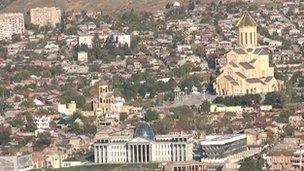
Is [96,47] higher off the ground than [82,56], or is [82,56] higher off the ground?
[96,47]

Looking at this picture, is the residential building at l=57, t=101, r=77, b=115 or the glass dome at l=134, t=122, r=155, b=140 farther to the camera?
the residential building at l=57, t=101, r=77, b=115

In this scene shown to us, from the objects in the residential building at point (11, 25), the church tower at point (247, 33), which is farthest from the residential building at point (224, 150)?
the residential building at point (11, 25)

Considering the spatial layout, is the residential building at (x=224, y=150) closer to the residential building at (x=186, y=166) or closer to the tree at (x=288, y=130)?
the residential building at (x=186, y=166)

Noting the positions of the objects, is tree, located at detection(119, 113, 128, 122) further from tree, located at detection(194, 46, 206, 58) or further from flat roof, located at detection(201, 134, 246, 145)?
tree, located at detection(194, 46, 206, 58)

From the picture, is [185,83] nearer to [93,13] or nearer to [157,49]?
[157,49]

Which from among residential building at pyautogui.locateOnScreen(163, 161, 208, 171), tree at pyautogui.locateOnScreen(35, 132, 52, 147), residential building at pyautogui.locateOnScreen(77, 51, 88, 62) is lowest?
tree at pyautogui.locateOnScreen(35, 132, 52, 147)

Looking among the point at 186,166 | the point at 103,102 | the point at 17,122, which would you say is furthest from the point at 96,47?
the point at 186,166

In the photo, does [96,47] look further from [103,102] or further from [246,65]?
[103,102]

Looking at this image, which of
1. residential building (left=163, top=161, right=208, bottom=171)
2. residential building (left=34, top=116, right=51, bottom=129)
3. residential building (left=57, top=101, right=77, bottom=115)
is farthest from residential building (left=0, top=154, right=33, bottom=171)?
residential building (left=57, top=101, right=77, bottom=115)
